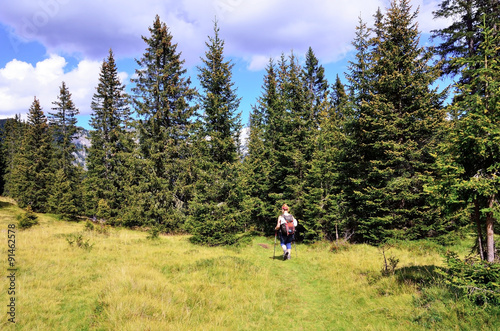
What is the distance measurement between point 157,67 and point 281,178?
16015mm

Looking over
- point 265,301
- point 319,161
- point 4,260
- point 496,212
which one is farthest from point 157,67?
point 496,212

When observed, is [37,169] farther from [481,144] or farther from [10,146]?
[481,144]

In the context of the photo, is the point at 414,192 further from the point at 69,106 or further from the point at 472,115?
the point at 69,106

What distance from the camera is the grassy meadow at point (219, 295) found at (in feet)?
16.6

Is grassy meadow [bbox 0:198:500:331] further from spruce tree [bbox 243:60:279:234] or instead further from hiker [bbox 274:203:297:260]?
spruce tree [bbox 243:60:279:234]

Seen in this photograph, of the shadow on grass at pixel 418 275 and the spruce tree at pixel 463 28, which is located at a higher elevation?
the spruce tree at pixel 463 28

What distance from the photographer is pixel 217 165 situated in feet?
48.4

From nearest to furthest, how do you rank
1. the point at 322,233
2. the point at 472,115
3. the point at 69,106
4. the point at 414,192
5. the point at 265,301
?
the point at 472,115, the point at 265,301, the point at 414,192, the point at 322,233, the point at 69,106

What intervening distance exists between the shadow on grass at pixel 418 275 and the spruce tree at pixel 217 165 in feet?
29.9

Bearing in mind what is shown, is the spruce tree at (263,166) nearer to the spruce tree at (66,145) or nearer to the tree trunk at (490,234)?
the tree trunk at (490,234)

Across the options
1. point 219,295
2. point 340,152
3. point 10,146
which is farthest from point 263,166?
point 10,146

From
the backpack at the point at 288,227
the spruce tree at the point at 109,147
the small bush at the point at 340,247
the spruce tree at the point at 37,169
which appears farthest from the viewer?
the spruce tree at the point at 37,169

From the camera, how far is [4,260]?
835cm

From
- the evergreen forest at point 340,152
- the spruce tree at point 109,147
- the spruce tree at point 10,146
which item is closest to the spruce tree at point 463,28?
the evergreen forest at point 340,152
